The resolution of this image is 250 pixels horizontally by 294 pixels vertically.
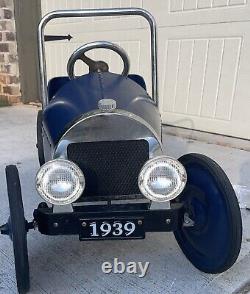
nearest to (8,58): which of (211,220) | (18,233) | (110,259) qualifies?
(110,259)

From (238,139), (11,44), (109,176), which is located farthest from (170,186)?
(11,44)

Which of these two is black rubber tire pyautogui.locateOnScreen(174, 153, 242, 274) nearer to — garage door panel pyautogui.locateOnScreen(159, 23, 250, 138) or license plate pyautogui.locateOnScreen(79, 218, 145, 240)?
license plate pyautogui.locateOnScreen(79, 218, 145, 240)

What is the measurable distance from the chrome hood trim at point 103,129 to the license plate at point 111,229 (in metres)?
0.30

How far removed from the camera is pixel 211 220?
1.65m

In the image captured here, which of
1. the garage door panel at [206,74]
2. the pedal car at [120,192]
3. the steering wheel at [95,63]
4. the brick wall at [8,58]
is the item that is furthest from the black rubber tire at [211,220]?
the brick wall at [8,58]

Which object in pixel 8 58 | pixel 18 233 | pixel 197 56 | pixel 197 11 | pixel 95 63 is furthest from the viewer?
pixel 8 58

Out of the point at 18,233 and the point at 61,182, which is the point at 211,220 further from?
the point at 18,233

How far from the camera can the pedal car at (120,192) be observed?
1452 millimetres

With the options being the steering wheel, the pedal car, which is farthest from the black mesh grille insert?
the steering wheel

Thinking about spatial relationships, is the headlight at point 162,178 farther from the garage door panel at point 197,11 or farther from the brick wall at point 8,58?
the brick wall at point 8,58

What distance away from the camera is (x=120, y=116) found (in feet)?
5.04

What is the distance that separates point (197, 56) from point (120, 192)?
2.64 meters

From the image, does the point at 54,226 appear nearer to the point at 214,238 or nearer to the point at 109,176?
the point at 109,176

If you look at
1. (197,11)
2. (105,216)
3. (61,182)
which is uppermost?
(197,11)
